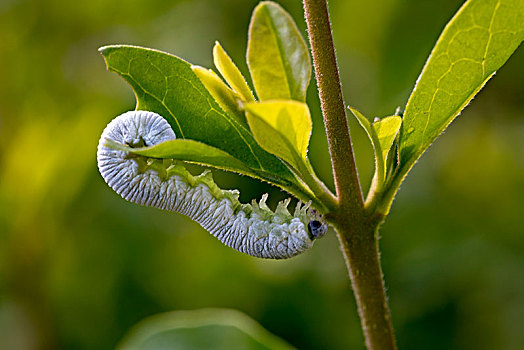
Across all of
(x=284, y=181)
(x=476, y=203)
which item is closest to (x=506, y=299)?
(x=476, y=203)

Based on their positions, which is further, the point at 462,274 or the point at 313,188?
the point at 462,274

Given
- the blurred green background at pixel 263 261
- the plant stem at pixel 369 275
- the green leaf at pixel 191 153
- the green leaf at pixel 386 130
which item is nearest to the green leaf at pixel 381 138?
the green leaf at pixel 386 130

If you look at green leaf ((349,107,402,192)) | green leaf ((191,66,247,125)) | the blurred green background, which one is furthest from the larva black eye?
the blurred green background

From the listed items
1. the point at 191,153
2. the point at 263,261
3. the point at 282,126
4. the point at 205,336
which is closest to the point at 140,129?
the point at 191,153

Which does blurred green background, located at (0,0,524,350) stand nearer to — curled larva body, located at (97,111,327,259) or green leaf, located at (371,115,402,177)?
curled larva body, located at (97,111,327,259)

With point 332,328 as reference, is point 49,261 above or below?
below

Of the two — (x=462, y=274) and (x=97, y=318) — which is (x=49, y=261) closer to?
(x=97, y=318)

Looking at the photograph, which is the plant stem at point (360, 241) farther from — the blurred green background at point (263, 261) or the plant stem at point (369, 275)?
the blurred green background at point (263, 261)
